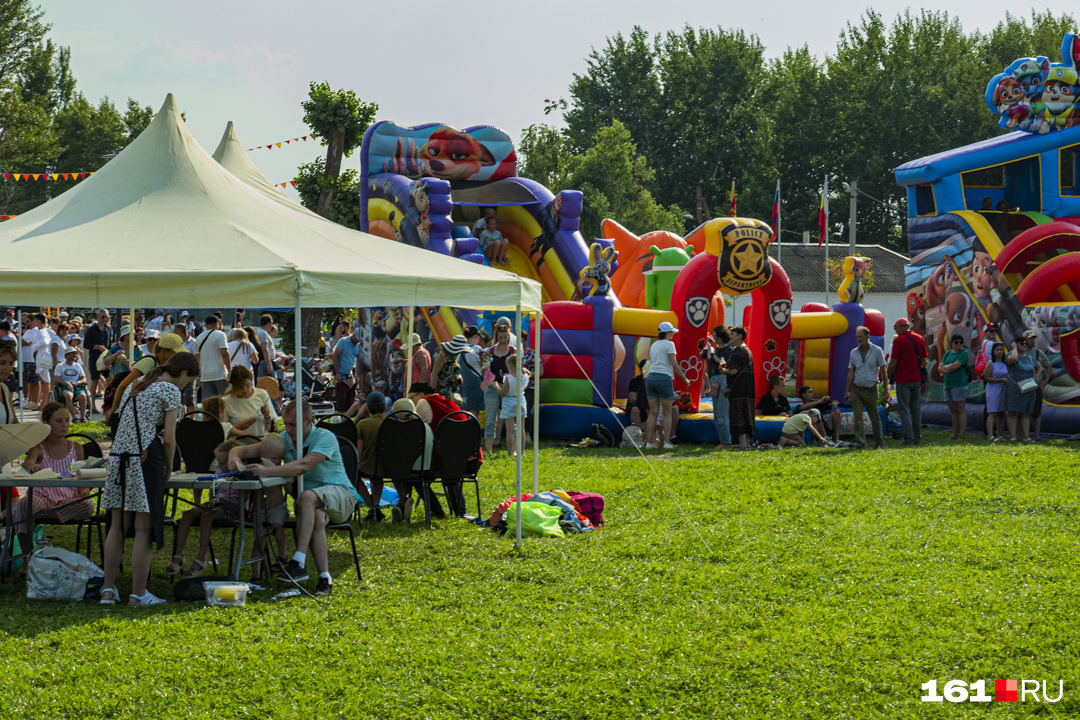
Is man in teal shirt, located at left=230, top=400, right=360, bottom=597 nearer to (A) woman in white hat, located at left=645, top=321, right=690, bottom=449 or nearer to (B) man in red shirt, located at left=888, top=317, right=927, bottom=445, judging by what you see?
(A) woman in white hat, located at left=645, top=321, right=690, bottom=449

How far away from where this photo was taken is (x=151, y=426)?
226 inches

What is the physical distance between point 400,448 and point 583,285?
10.9 m

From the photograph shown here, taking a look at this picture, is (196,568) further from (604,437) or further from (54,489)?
(604,437)

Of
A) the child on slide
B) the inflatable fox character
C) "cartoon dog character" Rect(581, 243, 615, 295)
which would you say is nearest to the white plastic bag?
"cartoon dog character" Rect(581, 243, 615, 295)

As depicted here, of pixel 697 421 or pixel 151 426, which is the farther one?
pixel 697 421

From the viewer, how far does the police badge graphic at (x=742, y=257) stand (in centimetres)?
1378

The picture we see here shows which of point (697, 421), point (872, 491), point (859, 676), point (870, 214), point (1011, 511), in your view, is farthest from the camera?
point (870, 214)

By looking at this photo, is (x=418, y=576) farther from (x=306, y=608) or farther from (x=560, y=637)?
(x=560, y=637)

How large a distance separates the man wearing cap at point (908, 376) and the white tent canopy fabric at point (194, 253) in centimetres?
Answer: 760

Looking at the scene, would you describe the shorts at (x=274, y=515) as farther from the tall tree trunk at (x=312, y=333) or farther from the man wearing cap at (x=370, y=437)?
the tall tree trunk at (x=312, y=333)

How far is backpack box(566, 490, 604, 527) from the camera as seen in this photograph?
825 cm

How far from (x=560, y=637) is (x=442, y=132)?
53.2 feet

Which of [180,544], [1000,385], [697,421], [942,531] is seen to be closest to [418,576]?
[180,544]

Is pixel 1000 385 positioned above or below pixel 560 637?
above
